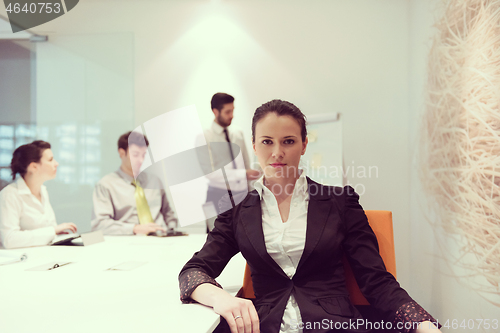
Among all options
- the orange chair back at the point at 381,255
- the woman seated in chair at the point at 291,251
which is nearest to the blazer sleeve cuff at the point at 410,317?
the woman seated in chair at the point at 291,251

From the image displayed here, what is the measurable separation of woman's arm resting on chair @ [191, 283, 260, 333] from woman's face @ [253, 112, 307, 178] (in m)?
0.46

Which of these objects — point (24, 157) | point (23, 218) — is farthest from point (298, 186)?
point (24, 157)

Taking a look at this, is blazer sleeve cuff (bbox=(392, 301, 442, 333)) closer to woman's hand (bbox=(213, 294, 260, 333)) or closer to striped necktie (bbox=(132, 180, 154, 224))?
woman's hand (bbox=(213, 294, 260, 333))

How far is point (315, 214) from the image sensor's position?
1.19m

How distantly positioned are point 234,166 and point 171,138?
2.64 feet

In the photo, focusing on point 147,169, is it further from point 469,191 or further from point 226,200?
point 469,191

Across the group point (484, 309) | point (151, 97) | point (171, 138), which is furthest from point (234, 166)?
point (484, 309)

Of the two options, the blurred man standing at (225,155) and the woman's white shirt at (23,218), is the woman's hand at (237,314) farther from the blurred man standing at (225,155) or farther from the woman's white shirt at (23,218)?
the blurred man standing at (225,155)

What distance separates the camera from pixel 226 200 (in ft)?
4.38

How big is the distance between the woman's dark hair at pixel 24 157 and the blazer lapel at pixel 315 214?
205 centimetres

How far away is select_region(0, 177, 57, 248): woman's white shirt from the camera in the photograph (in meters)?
2.04

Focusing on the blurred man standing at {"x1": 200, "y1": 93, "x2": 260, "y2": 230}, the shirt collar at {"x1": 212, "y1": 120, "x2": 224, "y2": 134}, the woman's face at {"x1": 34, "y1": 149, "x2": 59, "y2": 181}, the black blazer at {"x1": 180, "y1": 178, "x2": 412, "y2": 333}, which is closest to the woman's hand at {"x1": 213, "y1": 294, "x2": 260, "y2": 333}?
the black blazer at {"x1": 180, "y1": 178, "x2": 412, "y2": 333}

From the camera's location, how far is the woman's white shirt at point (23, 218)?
2037 mm

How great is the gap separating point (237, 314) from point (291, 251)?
311 mm
